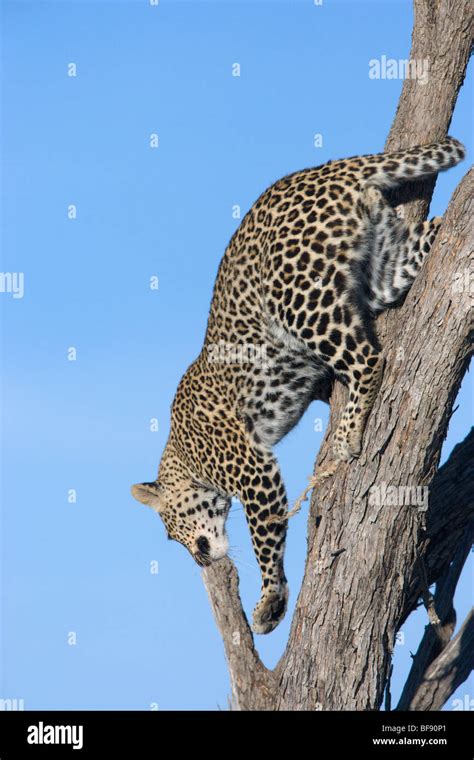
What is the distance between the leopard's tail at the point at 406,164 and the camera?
828cm

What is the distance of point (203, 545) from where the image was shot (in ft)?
35.0

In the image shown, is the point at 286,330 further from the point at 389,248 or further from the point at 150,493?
the point at 150,493

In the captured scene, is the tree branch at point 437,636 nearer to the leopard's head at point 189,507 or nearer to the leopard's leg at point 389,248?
the leopard's head at point 189,507

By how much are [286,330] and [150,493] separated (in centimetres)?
327

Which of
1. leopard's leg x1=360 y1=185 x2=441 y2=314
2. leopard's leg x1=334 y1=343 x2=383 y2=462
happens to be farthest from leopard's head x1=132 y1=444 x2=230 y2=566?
leopard's leg x1=360 y1=185 x2=441 y2=314

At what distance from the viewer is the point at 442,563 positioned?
10023 millimetres

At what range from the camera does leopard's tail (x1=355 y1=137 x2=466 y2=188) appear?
8281 mm

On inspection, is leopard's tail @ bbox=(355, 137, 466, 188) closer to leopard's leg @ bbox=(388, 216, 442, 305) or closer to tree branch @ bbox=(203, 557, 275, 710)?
leopard's leg @ bbox=(388, 216, 442, 305)

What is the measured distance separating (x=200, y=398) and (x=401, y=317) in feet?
8.48

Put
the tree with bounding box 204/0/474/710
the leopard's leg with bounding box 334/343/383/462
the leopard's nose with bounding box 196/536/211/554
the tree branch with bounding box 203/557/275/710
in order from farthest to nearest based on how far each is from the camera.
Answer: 1. the leopard's nose with bounding box 196/536/211/554
2. the tree branch with bounding box 203/557/275/710
3. the leopard's leg with bounding box 334/343/383/462
4. the tree with bounding box 204/0/474/710

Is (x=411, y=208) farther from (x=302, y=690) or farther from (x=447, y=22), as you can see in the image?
(x=302, y=690)

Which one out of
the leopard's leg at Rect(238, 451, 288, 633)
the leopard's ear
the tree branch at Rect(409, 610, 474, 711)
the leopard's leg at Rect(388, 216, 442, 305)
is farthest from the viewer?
the leopard's ear

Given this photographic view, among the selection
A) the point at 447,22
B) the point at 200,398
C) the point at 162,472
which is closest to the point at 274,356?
the point at 200,398
